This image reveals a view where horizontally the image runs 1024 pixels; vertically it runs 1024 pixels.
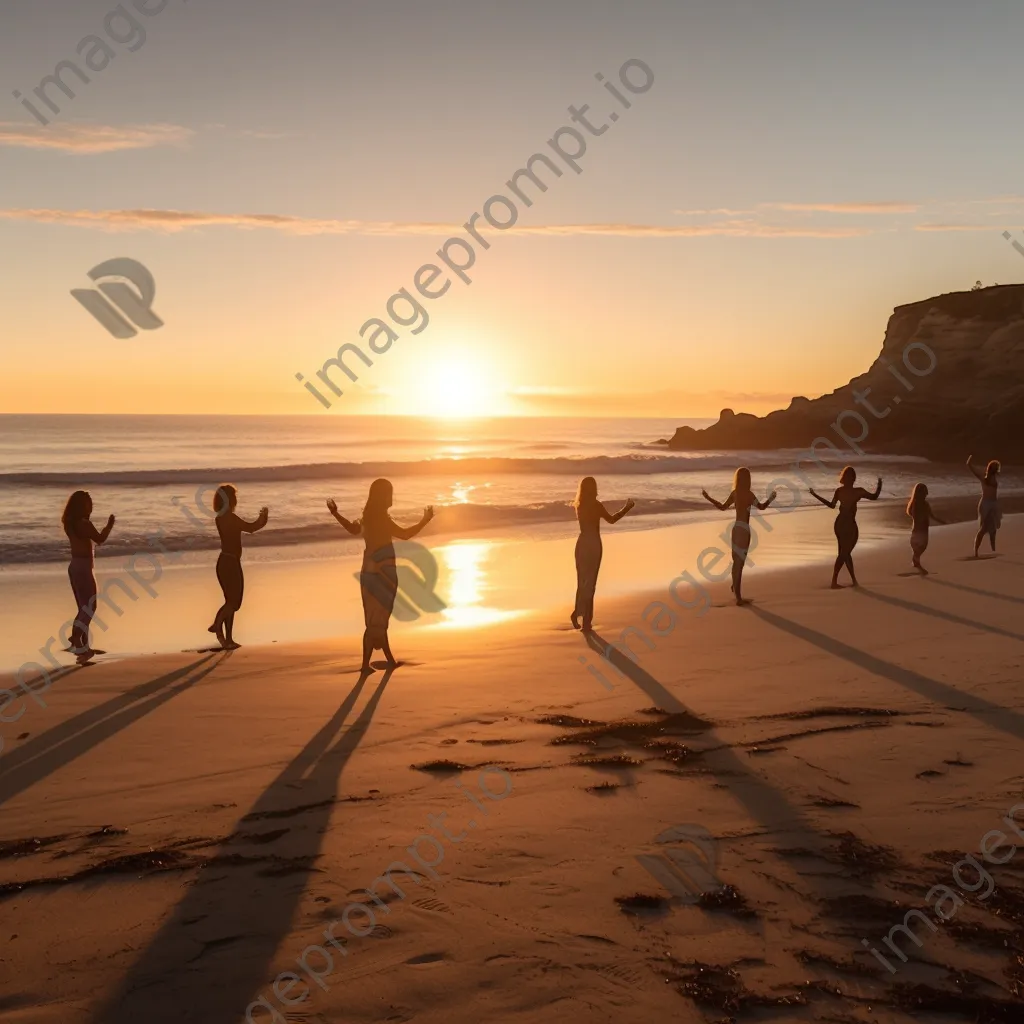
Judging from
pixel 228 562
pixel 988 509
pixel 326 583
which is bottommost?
pixel 326 583

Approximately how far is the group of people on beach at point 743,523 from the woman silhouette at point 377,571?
2.60 meters

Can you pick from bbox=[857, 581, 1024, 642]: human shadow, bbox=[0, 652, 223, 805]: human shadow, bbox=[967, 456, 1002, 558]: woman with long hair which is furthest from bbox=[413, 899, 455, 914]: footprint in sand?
bbox=[967, 456, 1002, 558]: woman with long hair

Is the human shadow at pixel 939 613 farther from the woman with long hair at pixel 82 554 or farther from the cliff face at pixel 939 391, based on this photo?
the cliff face at pixel 939 391

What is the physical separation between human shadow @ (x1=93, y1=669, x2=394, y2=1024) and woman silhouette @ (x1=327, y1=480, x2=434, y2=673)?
3610 mm

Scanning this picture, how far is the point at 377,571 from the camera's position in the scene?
9508 millimetres

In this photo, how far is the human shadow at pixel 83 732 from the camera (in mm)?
6289

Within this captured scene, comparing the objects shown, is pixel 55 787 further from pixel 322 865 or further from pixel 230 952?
pixel 230 952

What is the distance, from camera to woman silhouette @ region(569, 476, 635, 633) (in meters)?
11.6

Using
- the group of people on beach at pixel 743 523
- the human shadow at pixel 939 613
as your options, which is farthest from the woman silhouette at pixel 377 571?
the human shadow at pixel 939 613

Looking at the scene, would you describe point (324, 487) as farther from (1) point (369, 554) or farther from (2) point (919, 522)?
(1) point (369, 554)

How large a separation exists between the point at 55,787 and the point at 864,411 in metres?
74.6

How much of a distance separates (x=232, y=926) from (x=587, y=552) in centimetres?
797

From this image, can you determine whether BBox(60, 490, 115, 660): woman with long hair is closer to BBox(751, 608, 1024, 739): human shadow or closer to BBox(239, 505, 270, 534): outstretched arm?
BBox(239, 505, 270, 534): outstretched arm

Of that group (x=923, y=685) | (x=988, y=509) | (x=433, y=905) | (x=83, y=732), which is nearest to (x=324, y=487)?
(x=988, y=509)
